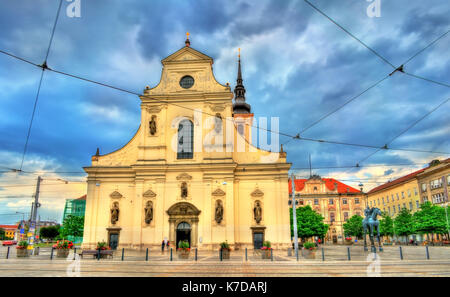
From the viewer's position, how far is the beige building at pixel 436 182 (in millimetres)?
52603

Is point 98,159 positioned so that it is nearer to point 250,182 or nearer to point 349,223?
point 250,182

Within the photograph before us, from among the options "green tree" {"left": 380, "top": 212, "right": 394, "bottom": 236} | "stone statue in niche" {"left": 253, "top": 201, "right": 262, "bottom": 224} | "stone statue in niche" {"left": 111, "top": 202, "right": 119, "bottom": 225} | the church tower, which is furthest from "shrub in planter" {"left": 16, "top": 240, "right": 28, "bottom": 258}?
"green tree" {"left": 380, "top": 212, "right": 394, "bottom": 236}

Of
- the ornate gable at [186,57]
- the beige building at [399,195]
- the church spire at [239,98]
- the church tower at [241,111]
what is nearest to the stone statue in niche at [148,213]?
the ornate gable at [186,57]

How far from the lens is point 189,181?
105 feet

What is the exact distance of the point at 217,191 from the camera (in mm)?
31281

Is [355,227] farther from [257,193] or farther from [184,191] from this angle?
[184,191]

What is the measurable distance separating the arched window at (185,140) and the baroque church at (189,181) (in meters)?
0.10

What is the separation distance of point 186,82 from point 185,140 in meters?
6.47

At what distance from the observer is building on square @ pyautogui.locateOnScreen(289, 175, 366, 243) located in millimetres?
77812

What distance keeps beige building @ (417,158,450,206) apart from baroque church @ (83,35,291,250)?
36118 millimetres

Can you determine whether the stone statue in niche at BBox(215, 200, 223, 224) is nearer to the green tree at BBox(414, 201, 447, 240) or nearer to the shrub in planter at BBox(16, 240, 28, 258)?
the shrub in planter at BBox(16, 240, 28, 258)

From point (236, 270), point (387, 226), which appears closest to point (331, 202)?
point (387, 226)

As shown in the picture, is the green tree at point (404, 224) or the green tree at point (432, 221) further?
the green tree at point (404, 224)

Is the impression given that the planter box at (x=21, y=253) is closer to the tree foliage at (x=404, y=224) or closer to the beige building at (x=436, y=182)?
the tree foliage at (x=404, y=224)
